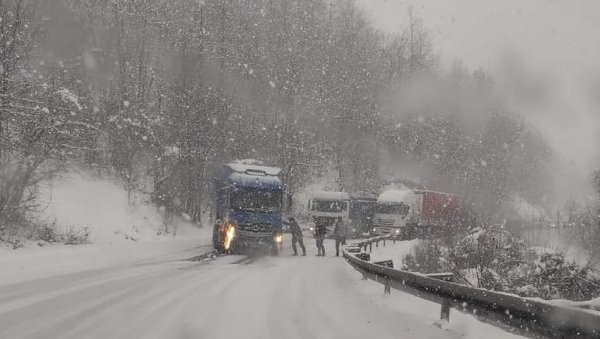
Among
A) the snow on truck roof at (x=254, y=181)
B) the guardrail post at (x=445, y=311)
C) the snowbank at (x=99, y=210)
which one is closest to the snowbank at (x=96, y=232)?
the snowbank at (x=99, y=210)

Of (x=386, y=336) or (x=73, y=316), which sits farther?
(x=73, y=316)

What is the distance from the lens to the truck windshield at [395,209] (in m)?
39.2

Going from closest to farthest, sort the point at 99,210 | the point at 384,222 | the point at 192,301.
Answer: the point at 192,301
the point at 99,210
the point at 384,222

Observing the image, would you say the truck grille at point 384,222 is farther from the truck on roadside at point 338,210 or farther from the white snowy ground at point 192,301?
the white snowy ground at point 192,301

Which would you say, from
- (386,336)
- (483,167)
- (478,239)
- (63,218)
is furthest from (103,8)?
(483,167)

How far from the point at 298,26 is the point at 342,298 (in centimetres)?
4858

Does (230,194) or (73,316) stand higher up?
(230,194)

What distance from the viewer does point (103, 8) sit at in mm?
35250

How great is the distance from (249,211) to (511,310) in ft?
57.8

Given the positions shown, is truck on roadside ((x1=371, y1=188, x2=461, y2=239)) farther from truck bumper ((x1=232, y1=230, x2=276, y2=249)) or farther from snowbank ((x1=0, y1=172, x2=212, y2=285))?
truck bumper ((x1=232, y1=230, x2=276, y2=249))

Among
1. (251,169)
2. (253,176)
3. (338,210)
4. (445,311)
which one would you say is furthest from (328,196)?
(445,311)

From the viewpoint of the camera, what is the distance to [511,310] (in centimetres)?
579

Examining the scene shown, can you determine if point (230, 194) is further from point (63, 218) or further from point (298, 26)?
point (298, 26)

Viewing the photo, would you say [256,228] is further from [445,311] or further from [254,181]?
[445,311]
